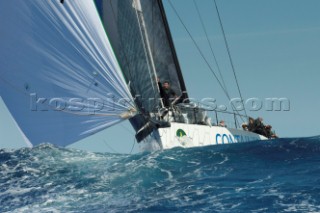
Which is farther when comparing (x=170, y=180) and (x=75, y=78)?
(x=75, y=78)

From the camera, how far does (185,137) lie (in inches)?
599

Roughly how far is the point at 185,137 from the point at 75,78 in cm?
368

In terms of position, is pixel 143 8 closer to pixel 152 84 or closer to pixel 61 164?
pixel 152 84

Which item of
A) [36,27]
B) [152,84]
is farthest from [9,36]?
[152,84]

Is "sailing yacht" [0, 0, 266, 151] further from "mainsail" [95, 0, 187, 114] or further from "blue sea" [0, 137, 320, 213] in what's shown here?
"blue sea" [0, 137, 320, 213]

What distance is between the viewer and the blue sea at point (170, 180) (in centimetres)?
905

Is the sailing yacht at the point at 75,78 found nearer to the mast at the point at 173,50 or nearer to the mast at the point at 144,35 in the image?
the mast at the point at 144,35

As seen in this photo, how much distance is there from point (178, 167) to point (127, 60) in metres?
4.16

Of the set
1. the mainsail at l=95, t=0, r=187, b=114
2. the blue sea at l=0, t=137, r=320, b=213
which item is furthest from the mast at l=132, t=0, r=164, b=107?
the blue sea at l=0, t=137, r=320, b=213

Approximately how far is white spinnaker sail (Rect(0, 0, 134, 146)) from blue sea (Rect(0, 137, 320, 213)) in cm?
95

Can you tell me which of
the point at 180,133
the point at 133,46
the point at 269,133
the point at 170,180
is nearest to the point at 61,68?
the point at 133,46

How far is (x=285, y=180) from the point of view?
1040cm

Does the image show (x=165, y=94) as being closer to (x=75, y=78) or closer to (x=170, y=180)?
(x=75, y=78)

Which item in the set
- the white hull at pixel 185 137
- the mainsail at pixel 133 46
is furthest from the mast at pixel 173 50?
the white hull at pixel 185 137
